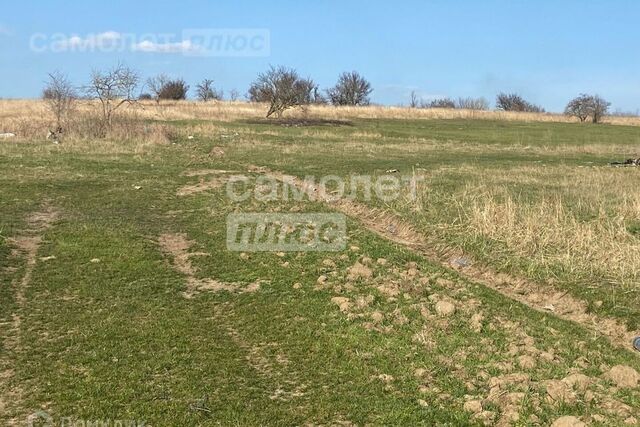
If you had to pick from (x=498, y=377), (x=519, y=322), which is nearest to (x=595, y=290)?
(x=519, y=322)

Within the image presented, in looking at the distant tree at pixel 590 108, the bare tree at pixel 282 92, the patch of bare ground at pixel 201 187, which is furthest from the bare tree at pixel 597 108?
the patch of bare ground at pixel 201 187

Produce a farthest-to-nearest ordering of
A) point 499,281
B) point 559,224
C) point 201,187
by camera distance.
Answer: point 201,187 → point 559,224 → point 499,281

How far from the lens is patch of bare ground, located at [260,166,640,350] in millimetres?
7311

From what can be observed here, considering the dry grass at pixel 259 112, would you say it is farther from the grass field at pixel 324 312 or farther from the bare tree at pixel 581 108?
the grass field at pixel 324 312

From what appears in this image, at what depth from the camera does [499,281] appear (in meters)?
8.96

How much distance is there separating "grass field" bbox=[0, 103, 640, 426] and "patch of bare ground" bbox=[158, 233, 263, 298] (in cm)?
5

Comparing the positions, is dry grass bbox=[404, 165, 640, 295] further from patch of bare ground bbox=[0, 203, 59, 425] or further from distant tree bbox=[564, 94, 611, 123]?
distant tree bbox=[564, 94, 611, 123]

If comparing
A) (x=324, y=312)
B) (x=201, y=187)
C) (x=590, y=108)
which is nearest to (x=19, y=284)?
(x=324, y=312)

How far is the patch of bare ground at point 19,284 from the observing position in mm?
5242

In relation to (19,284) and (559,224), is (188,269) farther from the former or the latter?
(559,224)

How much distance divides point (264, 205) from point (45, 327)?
727cm

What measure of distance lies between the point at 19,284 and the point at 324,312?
14.0 feet

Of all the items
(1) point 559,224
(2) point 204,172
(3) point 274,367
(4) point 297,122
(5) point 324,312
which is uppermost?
(4) point 297,122

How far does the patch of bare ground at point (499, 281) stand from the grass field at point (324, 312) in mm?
33
